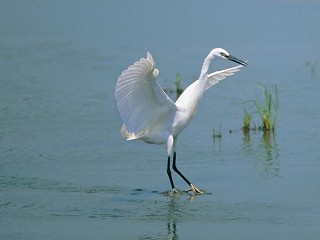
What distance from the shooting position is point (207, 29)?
74.6ft

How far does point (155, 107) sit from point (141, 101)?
245 mm

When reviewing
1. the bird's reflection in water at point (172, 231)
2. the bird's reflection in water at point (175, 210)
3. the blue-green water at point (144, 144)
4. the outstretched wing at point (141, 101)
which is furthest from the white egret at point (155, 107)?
the bird's reflection in water at point (172, 231)

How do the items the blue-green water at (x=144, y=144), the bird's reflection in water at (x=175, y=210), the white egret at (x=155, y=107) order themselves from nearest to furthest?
the bird's reflection in water at (x=175, y=210) → the blue-green water at (x=144, y=144) → the white egret at (x=155, y=107)

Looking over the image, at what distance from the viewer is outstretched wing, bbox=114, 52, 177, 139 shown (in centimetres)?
952

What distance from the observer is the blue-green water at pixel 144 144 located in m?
8.98

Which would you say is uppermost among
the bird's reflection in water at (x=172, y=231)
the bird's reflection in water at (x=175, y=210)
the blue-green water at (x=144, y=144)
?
the blue-green water at (x=144, y=144)

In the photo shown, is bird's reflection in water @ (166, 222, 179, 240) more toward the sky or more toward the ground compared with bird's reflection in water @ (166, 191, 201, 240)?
more toward the ground

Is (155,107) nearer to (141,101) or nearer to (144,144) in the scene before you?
(141,101)

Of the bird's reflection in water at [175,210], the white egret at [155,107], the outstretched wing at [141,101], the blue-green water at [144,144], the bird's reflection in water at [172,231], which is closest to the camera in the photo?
the bird's reflection in water at [172,231]

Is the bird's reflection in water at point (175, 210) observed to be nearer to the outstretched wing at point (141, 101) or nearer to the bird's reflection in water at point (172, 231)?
the bird's reflection in water at point (172, 231)

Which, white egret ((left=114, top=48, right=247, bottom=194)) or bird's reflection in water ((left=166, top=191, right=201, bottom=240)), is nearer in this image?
bird's reflection in water ((left=166, top=191, right=201, bottom=240))

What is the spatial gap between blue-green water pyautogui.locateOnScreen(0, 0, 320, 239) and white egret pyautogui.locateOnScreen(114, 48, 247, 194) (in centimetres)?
55

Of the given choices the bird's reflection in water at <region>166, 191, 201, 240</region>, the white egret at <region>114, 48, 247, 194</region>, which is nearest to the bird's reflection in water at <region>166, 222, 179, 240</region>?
the bird's reflection in water at <region>166, 191, 201, 240</region>

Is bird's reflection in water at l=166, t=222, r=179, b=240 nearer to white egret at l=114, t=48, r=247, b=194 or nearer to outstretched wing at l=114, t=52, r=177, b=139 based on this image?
white egret at l=114, t=48, r=247, b=194
